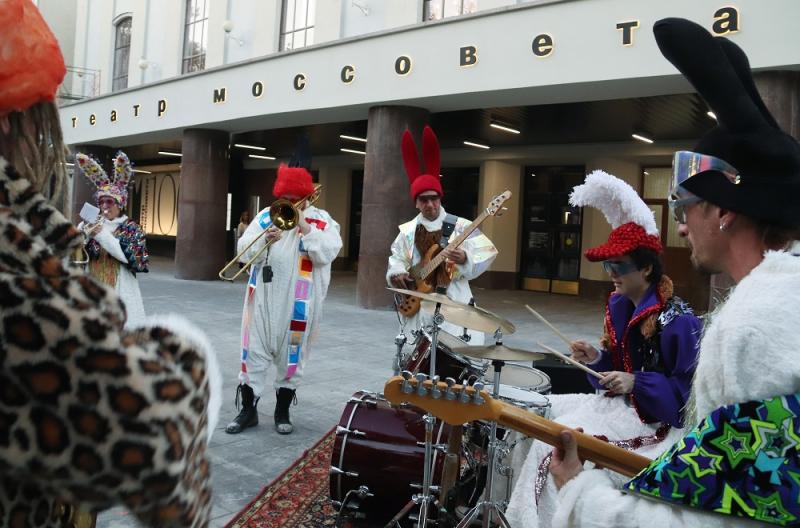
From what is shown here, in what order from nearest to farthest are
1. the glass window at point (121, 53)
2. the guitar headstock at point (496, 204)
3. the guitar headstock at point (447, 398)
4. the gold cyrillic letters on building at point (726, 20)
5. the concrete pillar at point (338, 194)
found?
the guitar headstock at point (447, 398)
the guitar headstock at point (496, 204)
the gold cyrillic letters on building at point (726, 20)
the glass window at point (121, 53)
the concrete pillar at point (338, 194)

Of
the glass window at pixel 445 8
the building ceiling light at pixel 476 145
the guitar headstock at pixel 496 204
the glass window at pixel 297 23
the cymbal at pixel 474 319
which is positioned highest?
the glass window at pixel 297 23

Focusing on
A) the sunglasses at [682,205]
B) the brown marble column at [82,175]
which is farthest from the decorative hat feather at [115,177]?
the brown marble column at [82,175]

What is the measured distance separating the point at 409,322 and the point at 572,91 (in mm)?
5640

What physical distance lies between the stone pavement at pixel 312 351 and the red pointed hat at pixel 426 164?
2.02 m

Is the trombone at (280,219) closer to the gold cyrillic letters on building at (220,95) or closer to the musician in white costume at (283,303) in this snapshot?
the musician in white costume at (283,303)

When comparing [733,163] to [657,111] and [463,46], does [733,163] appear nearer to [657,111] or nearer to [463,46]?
[463,46]

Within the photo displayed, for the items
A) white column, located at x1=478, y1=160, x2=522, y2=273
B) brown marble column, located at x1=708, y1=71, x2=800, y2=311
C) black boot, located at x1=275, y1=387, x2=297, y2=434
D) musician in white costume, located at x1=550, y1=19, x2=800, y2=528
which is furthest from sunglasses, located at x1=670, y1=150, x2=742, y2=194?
white column, located at x1=478, y1=160, x2=522, y2=273

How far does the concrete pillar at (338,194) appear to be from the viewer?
2022cm

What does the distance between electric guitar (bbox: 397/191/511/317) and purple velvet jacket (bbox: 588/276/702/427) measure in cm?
173

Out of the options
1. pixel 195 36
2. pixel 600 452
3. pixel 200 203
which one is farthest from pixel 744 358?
pixel 195 36

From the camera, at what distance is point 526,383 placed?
11.3ft

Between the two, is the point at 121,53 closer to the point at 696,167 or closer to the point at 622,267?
the point at 622,267

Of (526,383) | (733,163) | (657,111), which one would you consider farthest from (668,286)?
(657,111)

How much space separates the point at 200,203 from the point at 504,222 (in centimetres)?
776
